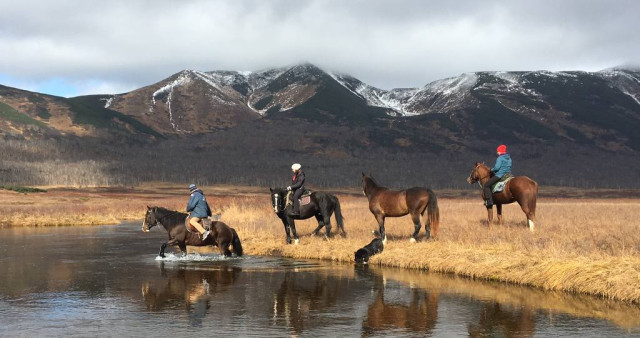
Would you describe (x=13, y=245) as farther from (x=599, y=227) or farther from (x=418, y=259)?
(x=599, y=227)

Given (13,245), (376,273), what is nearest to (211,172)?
(13,245)

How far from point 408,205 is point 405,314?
905 centimetres

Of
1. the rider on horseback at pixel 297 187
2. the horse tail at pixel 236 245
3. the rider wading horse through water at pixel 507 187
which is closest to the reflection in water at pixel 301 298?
the horse tail at pixel 236 245

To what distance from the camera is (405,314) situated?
1154 cm

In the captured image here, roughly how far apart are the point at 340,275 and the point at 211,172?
581ft

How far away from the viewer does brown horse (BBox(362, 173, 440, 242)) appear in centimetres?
2005

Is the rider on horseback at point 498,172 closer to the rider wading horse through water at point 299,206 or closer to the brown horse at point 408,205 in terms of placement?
the brown horse at point 408,205

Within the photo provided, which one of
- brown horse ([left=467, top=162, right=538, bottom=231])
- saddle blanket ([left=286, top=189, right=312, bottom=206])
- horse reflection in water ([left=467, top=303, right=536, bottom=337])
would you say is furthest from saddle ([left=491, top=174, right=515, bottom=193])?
horse reflection in water ([left=467, top=303, right=536, bottom=337])

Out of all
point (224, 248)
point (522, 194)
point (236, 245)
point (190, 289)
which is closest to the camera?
point (190, 289)

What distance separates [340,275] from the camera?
1670 cm

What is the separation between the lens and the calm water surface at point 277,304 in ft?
33.8

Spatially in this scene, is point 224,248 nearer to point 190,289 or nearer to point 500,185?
point 190,289

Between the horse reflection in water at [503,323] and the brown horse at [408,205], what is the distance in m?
8.02

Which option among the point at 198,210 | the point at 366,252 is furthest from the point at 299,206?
the point at 366,252
